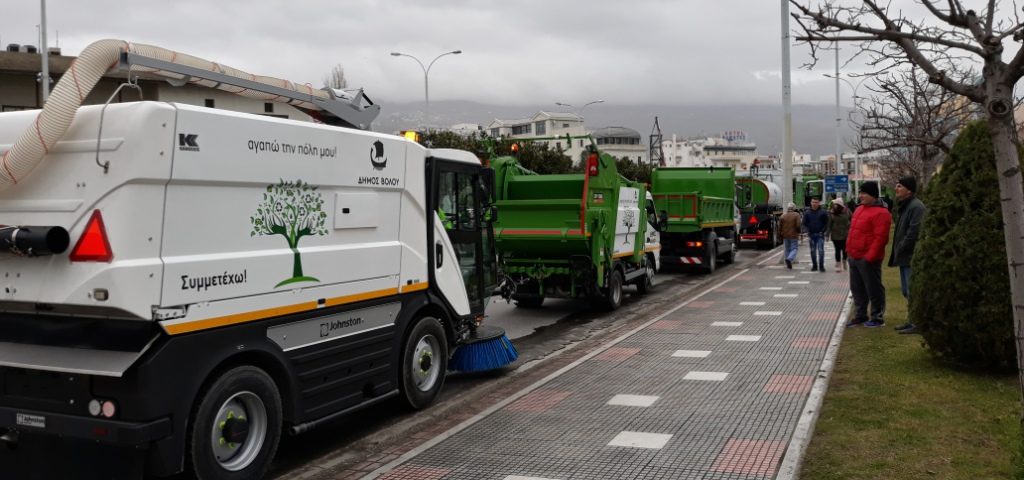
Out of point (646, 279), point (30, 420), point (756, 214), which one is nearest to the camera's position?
point (30, 420)

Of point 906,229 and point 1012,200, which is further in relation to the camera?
point 906,229

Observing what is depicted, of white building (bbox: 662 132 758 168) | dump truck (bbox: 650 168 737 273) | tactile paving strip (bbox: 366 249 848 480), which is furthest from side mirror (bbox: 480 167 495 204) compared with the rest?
white building (bbox: 662 132 758 168)

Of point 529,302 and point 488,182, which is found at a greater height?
point 488,182

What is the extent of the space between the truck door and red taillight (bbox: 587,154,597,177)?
415cm

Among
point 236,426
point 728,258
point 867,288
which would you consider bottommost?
point 236,426

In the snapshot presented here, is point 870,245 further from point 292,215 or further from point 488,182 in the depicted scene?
point 292,215

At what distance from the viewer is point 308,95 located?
7.17 m

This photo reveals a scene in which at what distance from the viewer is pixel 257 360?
5.54 meters

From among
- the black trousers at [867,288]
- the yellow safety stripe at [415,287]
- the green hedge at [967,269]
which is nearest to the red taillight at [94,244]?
the yellow safety stripe at [415,287]

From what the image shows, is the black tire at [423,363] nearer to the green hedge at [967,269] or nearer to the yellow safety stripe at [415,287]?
the yellow safety stripe at [415,287]

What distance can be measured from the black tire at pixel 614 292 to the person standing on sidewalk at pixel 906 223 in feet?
15.5

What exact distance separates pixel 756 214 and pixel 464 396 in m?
23.3

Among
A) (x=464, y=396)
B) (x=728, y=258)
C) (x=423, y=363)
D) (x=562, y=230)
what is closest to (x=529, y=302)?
(x=562, y=230)

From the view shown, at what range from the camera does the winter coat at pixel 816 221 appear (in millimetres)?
19188
